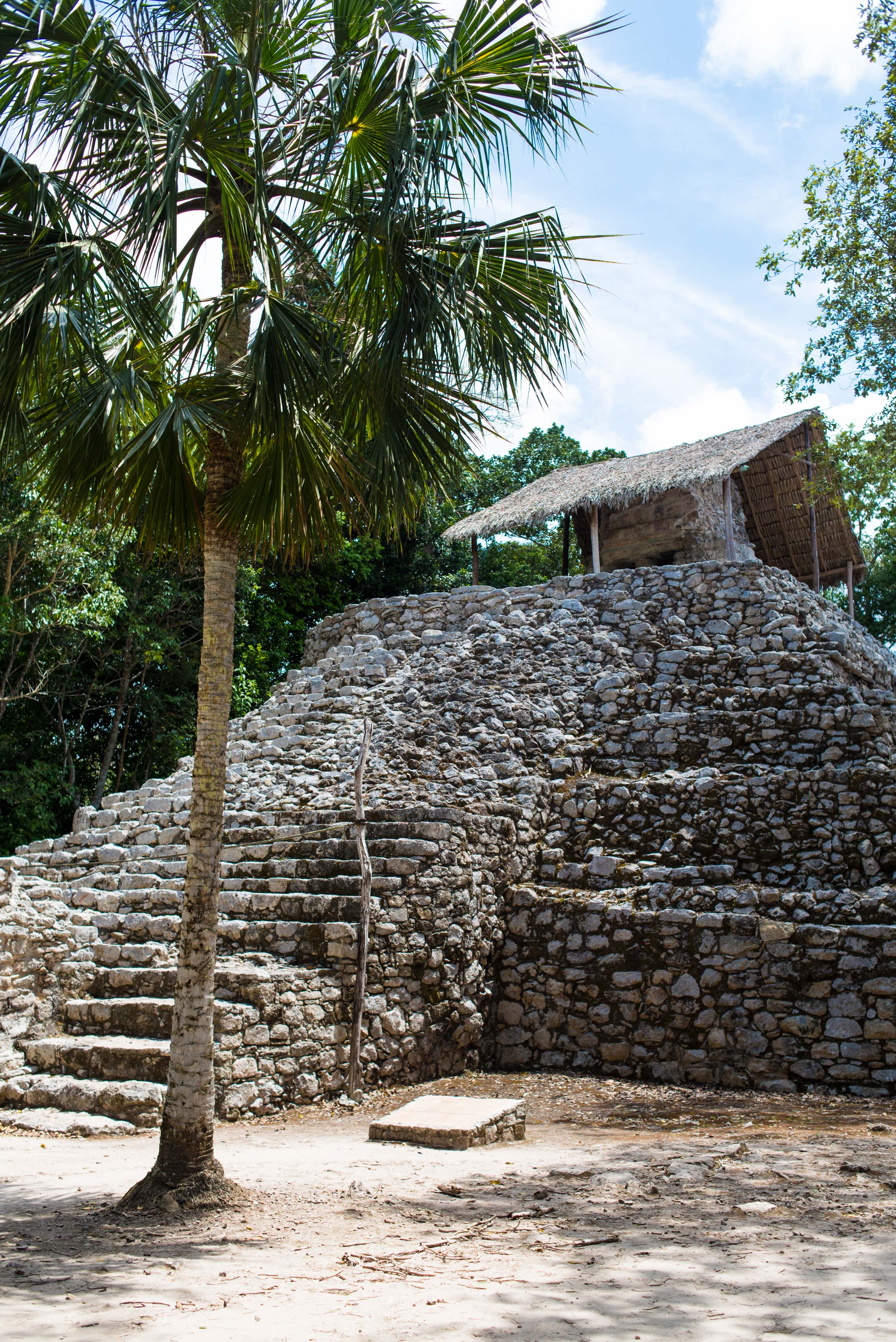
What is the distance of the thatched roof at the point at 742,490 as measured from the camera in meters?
15.0

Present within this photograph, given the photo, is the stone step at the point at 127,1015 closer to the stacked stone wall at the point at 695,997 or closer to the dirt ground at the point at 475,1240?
the dirt ground at the point at 475,1240

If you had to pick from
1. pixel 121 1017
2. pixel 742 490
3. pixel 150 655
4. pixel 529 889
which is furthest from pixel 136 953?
pixel 742 490

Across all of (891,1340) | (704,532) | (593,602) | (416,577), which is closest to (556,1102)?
(891,1340)

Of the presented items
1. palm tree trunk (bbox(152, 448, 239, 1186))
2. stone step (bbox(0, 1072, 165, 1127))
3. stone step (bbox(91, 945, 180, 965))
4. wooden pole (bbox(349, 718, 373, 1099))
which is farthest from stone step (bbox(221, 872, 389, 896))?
palm tree trunk (bbox(152, 448, 239, 1186))

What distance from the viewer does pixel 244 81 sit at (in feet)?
15.0

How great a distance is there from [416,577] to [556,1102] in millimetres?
18134

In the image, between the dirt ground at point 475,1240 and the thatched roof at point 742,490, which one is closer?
the dirt ground at point 475,1240

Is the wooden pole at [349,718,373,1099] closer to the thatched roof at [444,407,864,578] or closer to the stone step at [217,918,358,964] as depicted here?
the stone step at [217,918,358,964]

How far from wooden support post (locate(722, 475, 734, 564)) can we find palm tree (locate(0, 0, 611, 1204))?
9905mm

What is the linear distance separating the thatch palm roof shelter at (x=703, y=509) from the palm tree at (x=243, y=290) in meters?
10.0

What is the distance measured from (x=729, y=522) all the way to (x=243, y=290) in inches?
443

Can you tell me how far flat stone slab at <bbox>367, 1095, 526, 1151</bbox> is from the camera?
5781 millimetres

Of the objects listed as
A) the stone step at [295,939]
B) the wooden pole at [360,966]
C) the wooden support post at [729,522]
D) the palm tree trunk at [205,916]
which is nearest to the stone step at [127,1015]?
the stone step at [295,939]

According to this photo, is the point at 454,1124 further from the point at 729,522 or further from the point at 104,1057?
the point at 729,522
